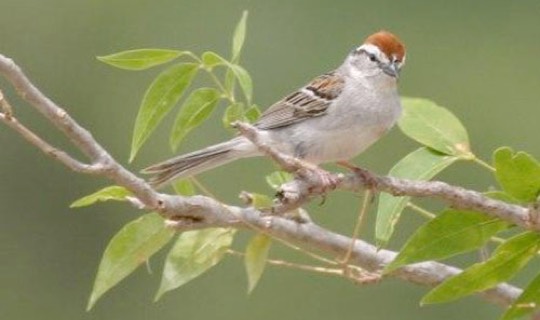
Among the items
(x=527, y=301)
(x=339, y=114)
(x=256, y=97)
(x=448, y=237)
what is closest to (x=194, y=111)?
(x=448, y=237)

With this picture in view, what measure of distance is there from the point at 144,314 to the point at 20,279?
109 cm

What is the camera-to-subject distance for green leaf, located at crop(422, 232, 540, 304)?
193 cm

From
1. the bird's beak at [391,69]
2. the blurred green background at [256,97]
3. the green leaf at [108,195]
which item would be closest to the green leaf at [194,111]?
the green leaf at [108,195]

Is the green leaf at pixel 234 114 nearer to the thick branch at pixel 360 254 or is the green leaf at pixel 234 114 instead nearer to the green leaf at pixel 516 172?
the thick branch at pixel 360 254

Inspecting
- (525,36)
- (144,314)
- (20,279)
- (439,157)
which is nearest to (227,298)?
(144,314)

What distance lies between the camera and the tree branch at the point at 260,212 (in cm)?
171

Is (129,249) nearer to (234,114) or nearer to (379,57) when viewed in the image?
(234,114)

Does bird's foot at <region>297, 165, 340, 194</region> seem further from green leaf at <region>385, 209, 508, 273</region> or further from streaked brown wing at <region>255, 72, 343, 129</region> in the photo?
streaked brown wing at <region>255, 72, 343, 129</region>

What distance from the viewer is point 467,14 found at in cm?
881

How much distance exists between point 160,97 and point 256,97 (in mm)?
4320

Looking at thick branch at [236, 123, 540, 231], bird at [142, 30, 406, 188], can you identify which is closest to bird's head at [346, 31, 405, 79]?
bird at [142, 30, 406, 188]

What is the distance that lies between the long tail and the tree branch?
8.7 inches

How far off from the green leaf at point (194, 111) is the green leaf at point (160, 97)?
23mm

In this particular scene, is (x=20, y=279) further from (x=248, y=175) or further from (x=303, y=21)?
(x=248, y=175)
